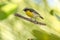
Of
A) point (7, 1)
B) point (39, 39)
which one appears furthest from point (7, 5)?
A: point (39, 39)

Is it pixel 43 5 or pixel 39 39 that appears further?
pixel 43 5

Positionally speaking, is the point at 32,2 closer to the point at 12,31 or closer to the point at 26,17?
the point at 26,17

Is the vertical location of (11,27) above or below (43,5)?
below

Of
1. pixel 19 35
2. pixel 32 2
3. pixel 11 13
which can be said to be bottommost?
pixel 19 35

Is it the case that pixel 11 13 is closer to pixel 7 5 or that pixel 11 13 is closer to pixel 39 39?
pixel 7 5

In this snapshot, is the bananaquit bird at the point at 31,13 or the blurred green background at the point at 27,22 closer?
the blurred green background at the point at 27,22

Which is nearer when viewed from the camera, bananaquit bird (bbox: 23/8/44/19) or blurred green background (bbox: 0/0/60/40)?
blurred green background (bbox: 0/0/60/40)
